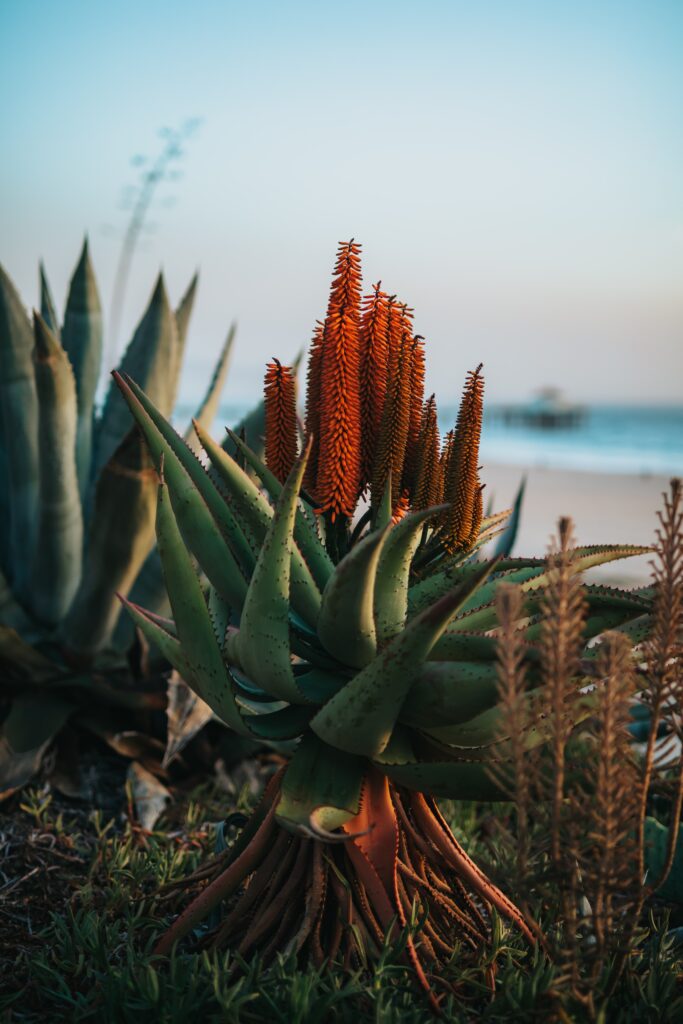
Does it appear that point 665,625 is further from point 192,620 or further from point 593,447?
point 593,447

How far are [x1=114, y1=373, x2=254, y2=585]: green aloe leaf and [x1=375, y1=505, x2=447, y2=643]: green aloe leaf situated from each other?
1.17ft

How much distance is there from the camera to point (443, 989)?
6.53 ft

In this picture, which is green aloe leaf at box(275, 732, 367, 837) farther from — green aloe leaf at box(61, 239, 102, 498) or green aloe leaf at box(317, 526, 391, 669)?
green aloe leaf at box(61, 239, 102, 498)

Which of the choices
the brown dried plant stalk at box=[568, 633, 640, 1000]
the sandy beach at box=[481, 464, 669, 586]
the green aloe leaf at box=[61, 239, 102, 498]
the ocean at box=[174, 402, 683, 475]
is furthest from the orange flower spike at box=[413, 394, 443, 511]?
the ocean at box=[174, 402, 683, 475]

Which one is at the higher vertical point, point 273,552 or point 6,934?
point 273,552

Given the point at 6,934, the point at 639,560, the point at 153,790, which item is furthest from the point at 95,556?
the point at 639,560

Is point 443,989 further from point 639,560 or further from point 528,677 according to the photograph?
point 639,560

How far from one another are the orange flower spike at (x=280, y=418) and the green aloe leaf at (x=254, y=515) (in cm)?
11

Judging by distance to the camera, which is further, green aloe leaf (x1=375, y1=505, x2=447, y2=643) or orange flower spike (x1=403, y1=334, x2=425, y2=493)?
orange flower spike (x1=403, y1=334, x2=425, y2=493)

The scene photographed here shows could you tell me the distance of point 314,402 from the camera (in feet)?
6.88

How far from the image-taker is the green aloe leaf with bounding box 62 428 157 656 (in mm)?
3379

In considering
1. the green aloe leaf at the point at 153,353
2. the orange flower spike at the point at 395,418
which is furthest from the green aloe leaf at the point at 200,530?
the green aloe leaf at the point at 153,353

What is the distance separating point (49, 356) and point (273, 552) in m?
1.98

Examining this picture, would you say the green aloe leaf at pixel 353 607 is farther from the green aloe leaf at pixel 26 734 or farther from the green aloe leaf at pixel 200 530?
the green aloe leaf at pixel 26 734
